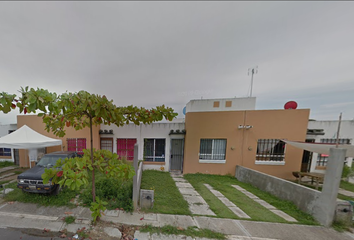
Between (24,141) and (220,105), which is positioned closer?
(24,141)

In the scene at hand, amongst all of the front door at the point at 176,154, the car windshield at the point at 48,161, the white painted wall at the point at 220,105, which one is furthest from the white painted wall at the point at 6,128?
the white painted wall at the point at 220,105

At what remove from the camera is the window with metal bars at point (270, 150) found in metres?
7.23

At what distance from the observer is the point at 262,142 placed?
730 cm

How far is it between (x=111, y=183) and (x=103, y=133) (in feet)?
13.9

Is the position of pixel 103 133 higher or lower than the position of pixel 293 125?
lower

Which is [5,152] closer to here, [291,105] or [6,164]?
[6,164]

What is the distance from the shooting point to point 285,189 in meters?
4.62

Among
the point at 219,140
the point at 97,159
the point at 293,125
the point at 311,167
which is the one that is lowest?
the point at 311,167

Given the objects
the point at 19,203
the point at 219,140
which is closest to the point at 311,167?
the point at 219,140

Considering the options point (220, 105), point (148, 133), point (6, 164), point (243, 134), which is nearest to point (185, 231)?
point (148, 133)

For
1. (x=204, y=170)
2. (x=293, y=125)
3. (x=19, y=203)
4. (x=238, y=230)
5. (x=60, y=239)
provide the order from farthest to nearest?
(x=204, y=170) → (x=293, y=125) → (x=19, y=203) → (x=238, y=230) → (x=60, y=239)

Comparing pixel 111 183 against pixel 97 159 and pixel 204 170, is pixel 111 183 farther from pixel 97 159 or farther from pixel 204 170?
pixel 204 170

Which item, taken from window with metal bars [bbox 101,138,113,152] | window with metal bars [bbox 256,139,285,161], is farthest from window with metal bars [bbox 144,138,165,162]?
window with metal bars [bbox 256,139,285,161]

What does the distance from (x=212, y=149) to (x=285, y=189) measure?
12.2ft
